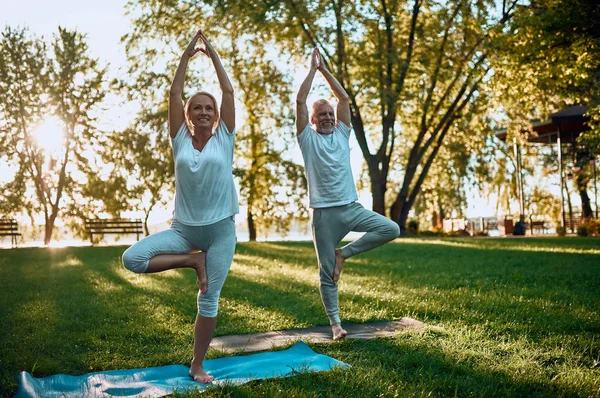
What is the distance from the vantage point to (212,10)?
2166 cm

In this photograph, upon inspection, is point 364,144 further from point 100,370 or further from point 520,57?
point 100,370

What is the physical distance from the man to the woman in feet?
4.39

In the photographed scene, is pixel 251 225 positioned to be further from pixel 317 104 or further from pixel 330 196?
pixel 330 196

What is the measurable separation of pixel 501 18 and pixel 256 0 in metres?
9.68

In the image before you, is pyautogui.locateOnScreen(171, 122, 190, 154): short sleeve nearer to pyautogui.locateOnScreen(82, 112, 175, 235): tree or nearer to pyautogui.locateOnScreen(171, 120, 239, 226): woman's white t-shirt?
pyautogui.locateOnScreen(171, 120, 239, 226): woman's white t-shirt

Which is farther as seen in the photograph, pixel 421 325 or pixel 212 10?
pixel 212 10

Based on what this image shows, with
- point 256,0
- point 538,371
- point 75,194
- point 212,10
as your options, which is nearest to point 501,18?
point 256,0

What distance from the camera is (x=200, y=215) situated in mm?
4258

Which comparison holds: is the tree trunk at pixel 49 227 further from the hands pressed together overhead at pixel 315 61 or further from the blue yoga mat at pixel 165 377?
the blue yoga mat at pixel 165 377

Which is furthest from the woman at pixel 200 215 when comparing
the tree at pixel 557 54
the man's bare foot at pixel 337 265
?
the tree at pixel 557 54

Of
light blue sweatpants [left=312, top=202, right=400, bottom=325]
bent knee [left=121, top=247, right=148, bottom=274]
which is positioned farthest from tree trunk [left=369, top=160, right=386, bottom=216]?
bent knee [left=121, top=247, right=148, bottom=274]

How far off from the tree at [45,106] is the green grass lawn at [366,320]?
18494 mm

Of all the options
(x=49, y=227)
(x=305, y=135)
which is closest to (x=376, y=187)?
(x=305, y=135)

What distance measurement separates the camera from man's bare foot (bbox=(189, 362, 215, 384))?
420 cm
